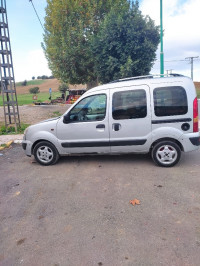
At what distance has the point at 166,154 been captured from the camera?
16.7 feet

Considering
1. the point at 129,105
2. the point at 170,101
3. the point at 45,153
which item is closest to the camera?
the point at 170,101

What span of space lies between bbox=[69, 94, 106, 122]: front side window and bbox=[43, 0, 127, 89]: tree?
1206cm

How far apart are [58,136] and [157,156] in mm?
2330

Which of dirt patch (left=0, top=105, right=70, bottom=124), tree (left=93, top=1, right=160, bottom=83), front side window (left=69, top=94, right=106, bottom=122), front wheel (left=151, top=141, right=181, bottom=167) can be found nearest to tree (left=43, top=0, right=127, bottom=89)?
tree (left=93, top=1, right=160, bottom=83)

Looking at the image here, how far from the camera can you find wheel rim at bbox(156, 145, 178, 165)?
507 centimetres

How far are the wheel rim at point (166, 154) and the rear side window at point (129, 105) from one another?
0.86 meters

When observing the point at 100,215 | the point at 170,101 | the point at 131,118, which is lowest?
the point at 100,215

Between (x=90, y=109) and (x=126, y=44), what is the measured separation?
9524 millimetres

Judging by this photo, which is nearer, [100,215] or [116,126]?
[100,215]

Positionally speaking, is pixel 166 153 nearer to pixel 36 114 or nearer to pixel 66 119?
pixel 66 119

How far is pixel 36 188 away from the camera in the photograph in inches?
171

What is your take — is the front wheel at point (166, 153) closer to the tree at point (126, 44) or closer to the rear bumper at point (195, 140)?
the rear bumper at point (195, 140)

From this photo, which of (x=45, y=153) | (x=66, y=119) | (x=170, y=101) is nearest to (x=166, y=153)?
(x=170, y=101)

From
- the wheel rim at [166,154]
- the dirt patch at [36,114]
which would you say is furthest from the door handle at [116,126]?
the dirt patch at [36,114]
